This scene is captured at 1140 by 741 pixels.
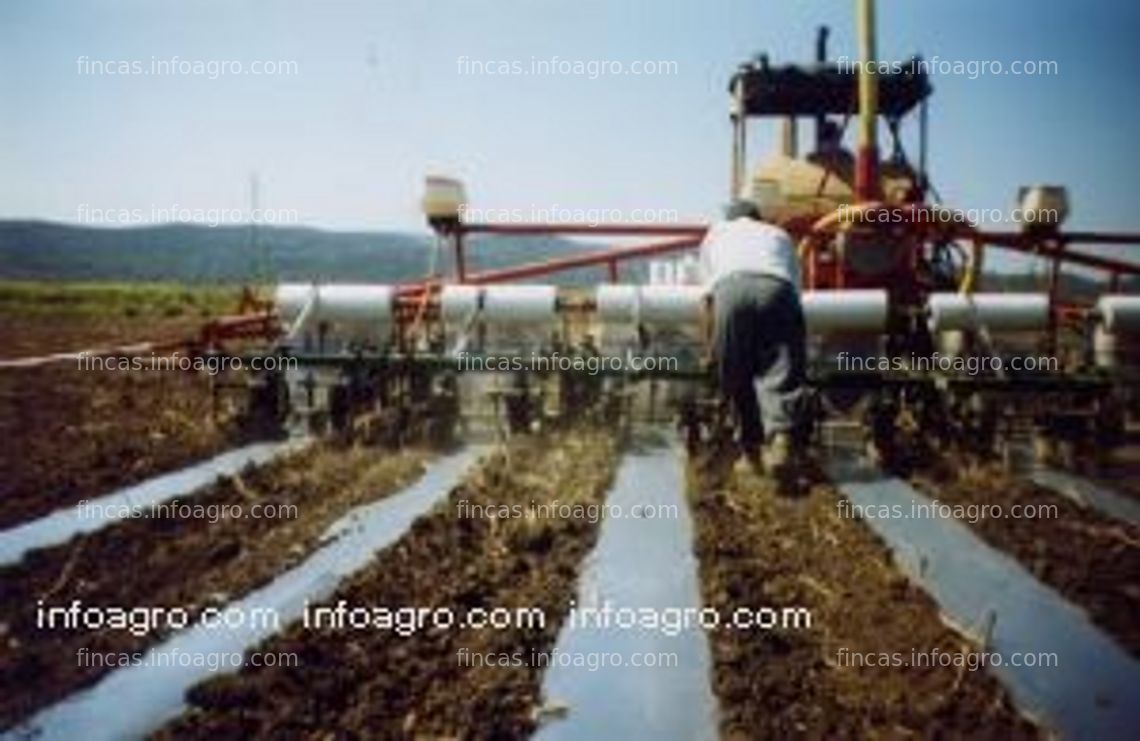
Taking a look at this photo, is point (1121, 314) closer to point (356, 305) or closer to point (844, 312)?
point (844, 312)

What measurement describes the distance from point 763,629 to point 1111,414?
474cm

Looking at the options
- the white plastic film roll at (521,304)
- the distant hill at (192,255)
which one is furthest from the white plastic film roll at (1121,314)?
the distant hill at (192,255)

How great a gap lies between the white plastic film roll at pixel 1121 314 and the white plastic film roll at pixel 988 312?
0.44 meters

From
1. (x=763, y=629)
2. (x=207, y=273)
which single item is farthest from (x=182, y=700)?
(x=207, y=273)

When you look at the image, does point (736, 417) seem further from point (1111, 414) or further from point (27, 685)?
point (27, 685)

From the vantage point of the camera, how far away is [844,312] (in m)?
8.52

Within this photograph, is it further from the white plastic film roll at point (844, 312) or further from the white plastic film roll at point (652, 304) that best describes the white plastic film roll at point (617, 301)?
the white plastic film roll at point (844, 312)

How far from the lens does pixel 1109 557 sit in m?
5.25

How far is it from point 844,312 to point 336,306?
146 inches

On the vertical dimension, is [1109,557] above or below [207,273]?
below

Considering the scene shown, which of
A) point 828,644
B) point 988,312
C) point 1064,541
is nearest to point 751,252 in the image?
point 1064,541

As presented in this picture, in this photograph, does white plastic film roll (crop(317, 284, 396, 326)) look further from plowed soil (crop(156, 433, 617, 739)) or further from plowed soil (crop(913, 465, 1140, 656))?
plowed soil (crop(913, 465, 1140, 656))

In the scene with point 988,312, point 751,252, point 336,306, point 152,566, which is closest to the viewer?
point 152,566

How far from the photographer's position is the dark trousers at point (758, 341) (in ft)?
21.9
